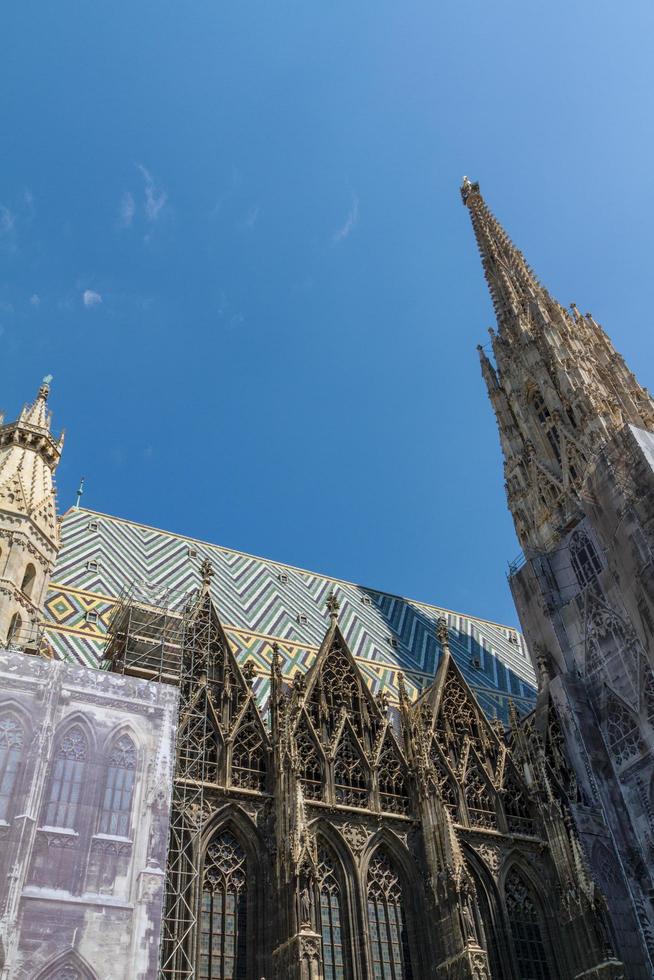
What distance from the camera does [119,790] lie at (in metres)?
16.8

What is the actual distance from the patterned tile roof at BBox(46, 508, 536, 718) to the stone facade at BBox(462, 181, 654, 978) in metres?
3.82

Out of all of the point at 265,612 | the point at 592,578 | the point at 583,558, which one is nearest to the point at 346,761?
the point at 265,612

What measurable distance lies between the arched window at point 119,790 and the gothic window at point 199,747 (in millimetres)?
1388

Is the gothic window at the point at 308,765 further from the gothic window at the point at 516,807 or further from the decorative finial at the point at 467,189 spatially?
the decorative finial at the point at 467,189

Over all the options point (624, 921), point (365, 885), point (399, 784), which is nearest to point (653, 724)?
point (624, 921)

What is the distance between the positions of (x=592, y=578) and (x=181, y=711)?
47.7ft

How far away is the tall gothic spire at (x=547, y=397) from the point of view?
30.7 m

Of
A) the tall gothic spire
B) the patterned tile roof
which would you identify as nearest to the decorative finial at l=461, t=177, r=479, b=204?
the tall gothic spire

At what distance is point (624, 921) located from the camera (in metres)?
21.0

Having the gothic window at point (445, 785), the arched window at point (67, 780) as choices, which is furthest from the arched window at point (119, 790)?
the gothic window at point (445, 785)

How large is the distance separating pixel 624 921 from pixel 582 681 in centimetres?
694

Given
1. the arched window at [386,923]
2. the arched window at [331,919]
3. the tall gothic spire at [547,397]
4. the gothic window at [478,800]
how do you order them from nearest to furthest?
the arched window at [331,919] → the arched window at [386,923] → the gothic window at [478,800] → the tall gothic spire at [547,397]

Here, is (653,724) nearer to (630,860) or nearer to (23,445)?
(630,860)

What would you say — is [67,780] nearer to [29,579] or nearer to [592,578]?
[29,579]
